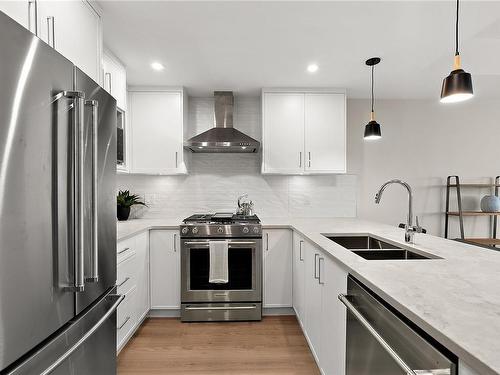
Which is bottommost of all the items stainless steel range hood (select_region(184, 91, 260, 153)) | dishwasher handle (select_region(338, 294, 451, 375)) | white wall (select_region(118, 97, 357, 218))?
dishwasher handle (select_region(338, 294, 451, 375))

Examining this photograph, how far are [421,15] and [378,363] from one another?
2.02m

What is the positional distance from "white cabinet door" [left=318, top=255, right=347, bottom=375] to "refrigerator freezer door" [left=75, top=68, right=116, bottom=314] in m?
1.15

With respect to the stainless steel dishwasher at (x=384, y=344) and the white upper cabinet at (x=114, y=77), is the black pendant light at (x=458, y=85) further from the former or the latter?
the white upper cabinet at (x=114, y=77)

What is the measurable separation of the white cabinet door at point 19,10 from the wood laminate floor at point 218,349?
2.10m

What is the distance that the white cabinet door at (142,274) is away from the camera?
99.8 inches

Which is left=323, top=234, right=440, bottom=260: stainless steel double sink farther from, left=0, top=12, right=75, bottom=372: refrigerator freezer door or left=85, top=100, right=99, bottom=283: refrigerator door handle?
left=0, top=12, right=75, bottom=372: refrigerator freezer door

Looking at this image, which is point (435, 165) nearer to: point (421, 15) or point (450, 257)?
point (421, 15)

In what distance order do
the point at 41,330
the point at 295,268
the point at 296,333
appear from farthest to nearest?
1. the point at 295,268
2. the point at 296,333
3. the point at 41,330

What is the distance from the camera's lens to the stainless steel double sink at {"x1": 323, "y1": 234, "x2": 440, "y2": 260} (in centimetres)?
173

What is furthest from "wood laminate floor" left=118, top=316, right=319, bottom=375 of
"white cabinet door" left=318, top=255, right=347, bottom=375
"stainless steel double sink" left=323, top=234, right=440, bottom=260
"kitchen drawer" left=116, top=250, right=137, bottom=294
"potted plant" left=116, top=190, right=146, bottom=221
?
"potted plant" left=116, top=190, right=146, bottom=221

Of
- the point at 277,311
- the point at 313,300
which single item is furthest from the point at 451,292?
the point at 277,311

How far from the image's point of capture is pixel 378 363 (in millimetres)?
1080

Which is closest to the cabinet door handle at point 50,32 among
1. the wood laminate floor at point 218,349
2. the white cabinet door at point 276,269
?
the wood laminate floor at point 218,349

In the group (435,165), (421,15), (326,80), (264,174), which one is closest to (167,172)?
(264,174)
